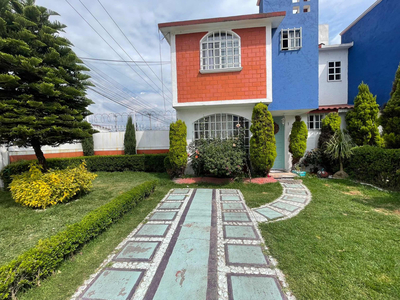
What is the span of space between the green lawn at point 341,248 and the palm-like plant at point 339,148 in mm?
2451

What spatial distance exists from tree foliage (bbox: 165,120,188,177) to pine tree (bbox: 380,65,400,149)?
7.21 metres

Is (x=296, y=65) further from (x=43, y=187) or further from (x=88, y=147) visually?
(x=88, y=147)

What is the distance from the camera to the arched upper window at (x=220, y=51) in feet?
22.7

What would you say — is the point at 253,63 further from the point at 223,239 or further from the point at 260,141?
the point at 223,239

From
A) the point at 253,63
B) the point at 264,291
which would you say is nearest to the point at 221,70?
the point at 253,63

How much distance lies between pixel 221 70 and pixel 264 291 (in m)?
7.04

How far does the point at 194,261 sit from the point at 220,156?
13.5ft

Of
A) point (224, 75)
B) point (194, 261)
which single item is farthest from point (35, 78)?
point (224, 75)

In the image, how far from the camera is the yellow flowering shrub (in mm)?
4281

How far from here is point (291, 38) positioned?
7.17 m

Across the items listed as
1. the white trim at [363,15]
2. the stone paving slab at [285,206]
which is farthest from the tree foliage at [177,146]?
the white trim at [363,15]

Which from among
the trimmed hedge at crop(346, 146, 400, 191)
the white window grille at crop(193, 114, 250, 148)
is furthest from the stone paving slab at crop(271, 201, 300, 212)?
the trimmed hedge at crop(346, 146, 400, 191)

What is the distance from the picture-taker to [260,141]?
21.5 feet

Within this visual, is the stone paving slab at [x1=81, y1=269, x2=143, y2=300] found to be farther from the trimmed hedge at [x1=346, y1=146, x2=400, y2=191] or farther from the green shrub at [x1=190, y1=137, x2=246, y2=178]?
the trimmed hedge at [x1=346, y1=146, x2=400, y2=191]
